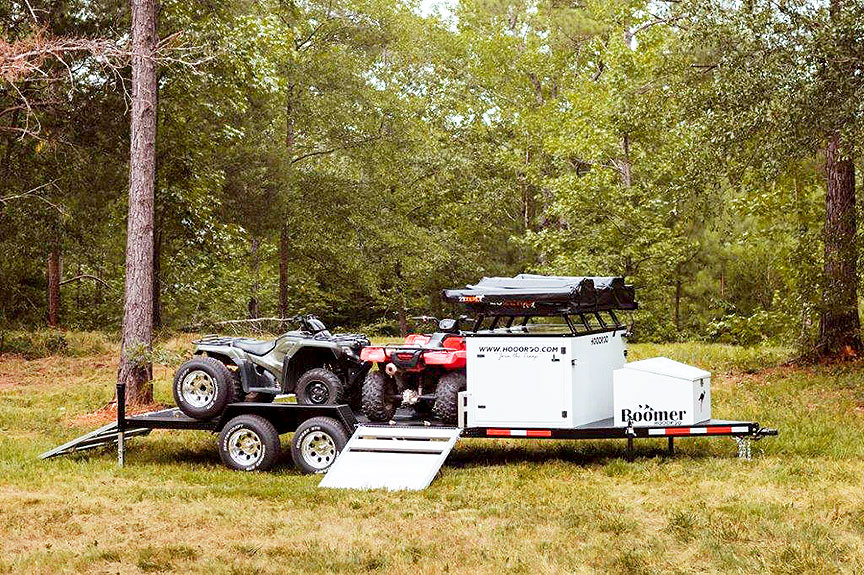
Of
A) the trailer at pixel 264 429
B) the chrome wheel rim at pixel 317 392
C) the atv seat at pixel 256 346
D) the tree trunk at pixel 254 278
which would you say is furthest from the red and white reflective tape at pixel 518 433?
the tree trunk at pixel 254 278

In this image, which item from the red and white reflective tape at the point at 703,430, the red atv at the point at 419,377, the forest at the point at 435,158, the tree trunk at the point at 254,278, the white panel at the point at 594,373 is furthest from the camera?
the tree trunk at the point at 254,278

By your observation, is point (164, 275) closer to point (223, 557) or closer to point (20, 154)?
point (20, 154)

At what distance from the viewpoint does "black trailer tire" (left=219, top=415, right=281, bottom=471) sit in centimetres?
1116

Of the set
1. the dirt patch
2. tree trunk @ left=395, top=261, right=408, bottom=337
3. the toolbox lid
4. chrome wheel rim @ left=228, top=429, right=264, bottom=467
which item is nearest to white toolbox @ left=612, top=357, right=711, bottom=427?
the toolbox lid

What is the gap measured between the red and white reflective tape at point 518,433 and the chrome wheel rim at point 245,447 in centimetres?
252

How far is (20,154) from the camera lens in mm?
22312

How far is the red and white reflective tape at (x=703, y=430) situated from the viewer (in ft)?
34.4

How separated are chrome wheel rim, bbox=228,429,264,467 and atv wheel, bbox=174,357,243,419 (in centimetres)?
36

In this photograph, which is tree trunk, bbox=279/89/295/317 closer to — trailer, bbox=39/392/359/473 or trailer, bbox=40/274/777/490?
trailer, bbox=39/392/359/473

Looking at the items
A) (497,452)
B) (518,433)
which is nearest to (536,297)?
(518,433)

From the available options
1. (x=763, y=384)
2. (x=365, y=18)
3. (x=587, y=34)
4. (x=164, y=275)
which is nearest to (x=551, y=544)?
(x=763, y=384)

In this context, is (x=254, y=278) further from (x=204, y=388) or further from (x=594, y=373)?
(x=594, y=373)

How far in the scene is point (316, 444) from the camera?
11.1 meters

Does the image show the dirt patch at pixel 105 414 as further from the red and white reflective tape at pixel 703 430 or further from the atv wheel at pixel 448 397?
the red and white reflective tape at pixel 703 430
